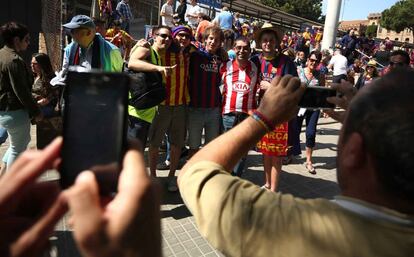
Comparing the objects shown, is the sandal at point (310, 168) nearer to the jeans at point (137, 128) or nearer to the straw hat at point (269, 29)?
the straw hat at point (269, 29)

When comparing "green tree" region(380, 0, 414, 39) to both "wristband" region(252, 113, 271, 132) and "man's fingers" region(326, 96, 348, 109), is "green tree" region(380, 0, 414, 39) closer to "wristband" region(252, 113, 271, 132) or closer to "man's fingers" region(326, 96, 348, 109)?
"man's fingers" region(326, 96, 348, 109)

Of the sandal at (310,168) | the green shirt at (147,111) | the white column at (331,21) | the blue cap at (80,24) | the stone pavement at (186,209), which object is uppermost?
the white column at (331,21)

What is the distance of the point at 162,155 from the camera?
5855 millimetres

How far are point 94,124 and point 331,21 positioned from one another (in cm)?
1630

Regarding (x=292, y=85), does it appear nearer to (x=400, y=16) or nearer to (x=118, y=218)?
(x=118, y=218)

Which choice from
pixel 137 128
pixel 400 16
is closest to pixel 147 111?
pixel 137 128

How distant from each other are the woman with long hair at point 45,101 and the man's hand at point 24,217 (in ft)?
13.2

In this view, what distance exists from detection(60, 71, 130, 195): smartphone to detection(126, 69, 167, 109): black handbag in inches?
119

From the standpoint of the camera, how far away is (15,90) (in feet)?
12.0

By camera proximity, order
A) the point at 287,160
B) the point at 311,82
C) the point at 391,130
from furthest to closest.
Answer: the point at 287,160 → the point at 311,82 → the point at 391,130

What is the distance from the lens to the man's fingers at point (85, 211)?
64 centimetres

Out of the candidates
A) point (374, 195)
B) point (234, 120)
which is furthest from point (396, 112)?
point (234, 120)

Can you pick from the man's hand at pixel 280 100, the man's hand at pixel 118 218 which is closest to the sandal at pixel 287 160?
the man's hand at pixel 280 100

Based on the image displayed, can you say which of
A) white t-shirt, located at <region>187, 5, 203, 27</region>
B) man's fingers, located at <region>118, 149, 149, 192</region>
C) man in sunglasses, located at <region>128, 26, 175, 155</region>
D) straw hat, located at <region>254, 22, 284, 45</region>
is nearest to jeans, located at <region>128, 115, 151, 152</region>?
man in sunglasses, located at <region>128, 26, 175, 155</region>
